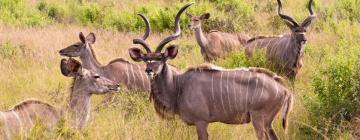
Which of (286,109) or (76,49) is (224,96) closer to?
(286,109)

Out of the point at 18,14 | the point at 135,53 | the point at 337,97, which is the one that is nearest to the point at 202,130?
the point at 135,53

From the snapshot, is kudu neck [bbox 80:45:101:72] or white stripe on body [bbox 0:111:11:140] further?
kudu neck [bbox 80:45:101:72]

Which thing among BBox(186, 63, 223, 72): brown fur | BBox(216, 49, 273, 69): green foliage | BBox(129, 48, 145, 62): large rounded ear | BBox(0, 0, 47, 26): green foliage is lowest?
BBox(216, 49, 273, 69): green foliage

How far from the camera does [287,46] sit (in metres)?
8.68

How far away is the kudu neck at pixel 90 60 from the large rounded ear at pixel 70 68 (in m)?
1.58

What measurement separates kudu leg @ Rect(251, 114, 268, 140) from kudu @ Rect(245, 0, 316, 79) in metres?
2.97

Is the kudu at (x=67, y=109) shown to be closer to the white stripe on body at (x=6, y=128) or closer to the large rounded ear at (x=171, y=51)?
the white stripe on body at (x=6, y=128)

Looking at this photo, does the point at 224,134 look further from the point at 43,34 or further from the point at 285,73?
the point at 43,34

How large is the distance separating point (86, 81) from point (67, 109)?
0.40 m

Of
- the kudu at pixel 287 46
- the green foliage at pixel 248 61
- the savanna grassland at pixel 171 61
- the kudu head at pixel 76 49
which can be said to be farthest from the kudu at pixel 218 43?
the kudu head at pixel 76 49

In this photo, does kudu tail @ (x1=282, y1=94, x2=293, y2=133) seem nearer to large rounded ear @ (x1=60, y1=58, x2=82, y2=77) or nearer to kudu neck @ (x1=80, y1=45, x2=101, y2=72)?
large rounded ear @ (x1=60, y1=58, x2=82, y2=77)

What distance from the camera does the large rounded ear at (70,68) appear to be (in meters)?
5.93

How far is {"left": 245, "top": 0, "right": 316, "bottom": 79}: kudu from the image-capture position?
8258mm

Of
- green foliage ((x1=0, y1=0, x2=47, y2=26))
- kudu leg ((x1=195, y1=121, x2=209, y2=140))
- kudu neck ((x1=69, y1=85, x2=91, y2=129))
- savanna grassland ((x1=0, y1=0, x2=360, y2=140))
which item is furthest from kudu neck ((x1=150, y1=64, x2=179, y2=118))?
green foliage ((x1=0, y1=0, x2=47, y2=26))
